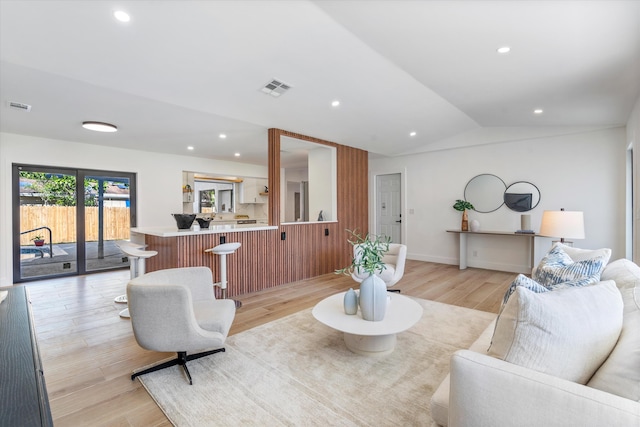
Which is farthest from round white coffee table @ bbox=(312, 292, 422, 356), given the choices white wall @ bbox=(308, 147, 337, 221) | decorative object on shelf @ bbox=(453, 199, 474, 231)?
decorative object on shelf @ bbox=(453, 199, 474, 231)

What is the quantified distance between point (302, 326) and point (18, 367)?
2.37 metres

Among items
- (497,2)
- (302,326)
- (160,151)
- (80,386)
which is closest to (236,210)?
(160,151)

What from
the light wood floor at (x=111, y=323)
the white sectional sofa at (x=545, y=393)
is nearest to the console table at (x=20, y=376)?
the light wood floor at (x=111, y=323)

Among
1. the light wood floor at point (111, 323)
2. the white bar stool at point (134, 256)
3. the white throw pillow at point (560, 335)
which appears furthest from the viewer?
the white bar stool at point (134, 256)

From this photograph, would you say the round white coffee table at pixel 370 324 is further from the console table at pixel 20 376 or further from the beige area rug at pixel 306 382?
the console table at pixel 20 376

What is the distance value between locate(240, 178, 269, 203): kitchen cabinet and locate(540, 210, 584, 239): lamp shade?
260 inches

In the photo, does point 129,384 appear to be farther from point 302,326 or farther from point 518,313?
point 518,313

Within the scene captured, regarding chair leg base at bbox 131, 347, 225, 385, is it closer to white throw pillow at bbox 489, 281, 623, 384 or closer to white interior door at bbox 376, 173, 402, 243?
white throw pillow at bbox 489, 281, 623, 384

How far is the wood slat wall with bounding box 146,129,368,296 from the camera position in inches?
161

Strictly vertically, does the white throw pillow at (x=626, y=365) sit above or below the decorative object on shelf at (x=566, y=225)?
below

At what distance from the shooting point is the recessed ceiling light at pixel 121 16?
7.39 ft

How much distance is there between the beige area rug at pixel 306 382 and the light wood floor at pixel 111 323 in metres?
0.22

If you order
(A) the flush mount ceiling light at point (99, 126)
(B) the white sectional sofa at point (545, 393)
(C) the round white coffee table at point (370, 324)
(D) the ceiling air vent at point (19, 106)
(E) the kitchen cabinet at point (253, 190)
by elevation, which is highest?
(D) the ceiling air vent at point (19, 106)

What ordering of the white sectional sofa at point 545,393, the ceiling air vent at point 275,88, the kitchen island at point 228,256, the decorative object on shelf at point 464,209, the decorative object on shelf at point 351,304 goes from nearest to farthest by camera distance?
the white sectional sofa at point 545,393
the decorative object on shelf at point 351,304
the ceiling air vent at point 275,88
the kitchen island at point 228,256
the decorative object on shelf at point 464,209
